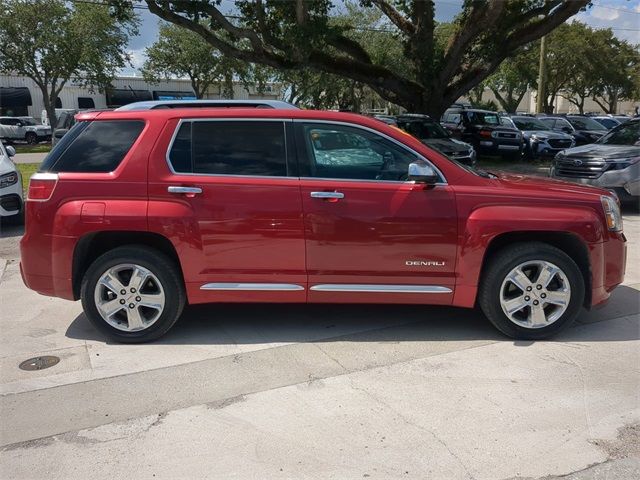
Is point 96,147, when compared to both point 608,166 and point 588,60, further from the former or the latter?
point 588,60

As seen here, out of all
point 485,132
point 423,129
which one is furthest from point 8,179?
point 485,132

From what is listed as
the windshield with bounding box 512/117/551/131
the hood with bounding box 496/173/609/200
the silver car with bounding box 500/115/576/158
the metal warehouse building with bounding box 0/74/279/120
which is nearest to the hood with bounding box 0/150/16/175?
the hood with bounding box 496/173/609/200

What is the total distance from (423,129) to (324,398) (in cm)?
1176

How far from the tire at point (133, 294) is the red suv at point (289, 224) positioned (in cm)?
1

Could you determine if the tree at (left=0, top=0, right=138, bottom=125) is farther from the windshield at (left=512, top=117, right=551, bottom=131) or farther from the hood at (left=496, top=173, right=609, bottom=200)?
the hood at (left=496, top=173, right=609, bottom=200)

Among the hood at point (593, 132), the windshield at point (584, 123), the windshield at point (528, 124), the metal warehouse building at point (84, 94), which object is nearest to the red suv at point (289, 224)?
the windshield at point (528, 124)

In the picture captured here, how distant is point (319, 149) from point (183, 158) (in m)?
1.07

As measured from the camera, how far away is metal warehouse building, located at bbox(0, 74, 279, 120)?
37.3 metres

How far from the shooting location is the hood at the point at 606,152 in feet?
33.1

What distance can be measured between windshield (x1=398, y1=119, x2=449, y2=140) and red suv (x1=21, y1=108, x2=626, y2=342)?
A: 32.7ft

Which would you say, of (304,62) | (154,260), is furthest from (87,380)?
(304,62)

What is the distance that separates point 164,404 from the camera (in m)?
3.62

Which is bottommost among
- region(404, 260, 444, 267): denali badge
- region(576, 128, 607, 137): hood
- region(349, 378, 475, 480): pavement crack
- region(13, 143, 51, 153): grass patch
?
region(349, 378, 475, 480): pavement crack

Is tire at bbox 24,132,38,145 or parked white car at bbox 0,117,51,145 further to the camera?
tire at bbox 24,132,38,145
